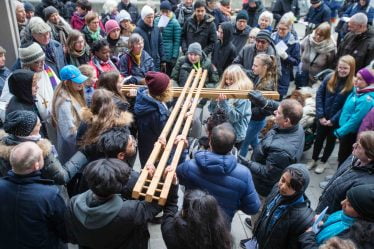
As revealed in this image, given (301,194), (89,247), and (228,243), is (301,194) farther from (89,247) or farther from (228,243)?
(89,247)

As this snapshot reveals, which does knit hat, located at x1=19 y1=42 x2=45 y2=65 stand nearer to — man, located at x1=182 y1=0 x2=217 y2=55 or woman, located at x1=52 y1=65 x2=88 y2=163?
woman, located at x1=52 y1=65 x2=88 y2=163

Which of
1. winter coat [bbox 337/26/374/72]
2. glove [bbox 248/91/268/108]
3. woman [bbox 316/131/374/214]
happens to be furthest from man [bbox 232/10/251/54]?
woman [bbox 316/131/374/214]

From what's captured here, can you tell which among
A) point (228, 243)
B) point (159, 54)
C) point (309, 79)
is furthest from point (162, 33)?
point (228, 243)

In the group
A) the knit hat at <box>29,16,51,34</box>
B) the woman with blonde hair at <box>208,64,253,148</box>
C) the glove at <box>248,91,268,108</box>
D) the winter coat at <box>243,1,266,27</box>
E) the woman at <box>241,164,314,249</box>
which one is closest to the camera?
the woman at <box>241,164,314,249</box>

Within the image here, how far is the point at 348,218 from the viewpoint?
7.38 ft

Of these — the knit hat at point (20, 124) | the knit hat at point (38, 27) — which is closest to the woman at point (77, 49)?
A: the knit hat at point (38, 27)

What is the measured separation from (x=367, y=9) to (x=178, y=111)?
741 centimetres

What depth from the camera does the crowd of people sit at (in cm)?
209

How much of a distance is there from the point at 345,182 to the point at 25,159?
2.50m

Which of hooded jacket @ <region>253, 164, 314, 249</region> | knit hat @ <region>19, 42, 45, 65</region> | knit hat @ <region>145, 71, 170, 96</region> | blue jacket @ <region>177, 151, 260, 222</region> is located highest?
knit hat @ <region>19, 42, 45, 65</region>

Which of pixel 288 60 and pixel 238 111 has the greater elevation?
pixel 288 60

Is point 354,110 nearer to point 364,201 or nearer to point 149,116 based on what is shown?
point 364,201

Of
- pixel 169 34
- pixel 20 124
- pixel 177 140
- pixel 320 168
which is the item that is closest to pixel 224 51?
pixel 169 34

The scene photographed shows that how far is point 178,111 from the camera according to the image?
313 cm
